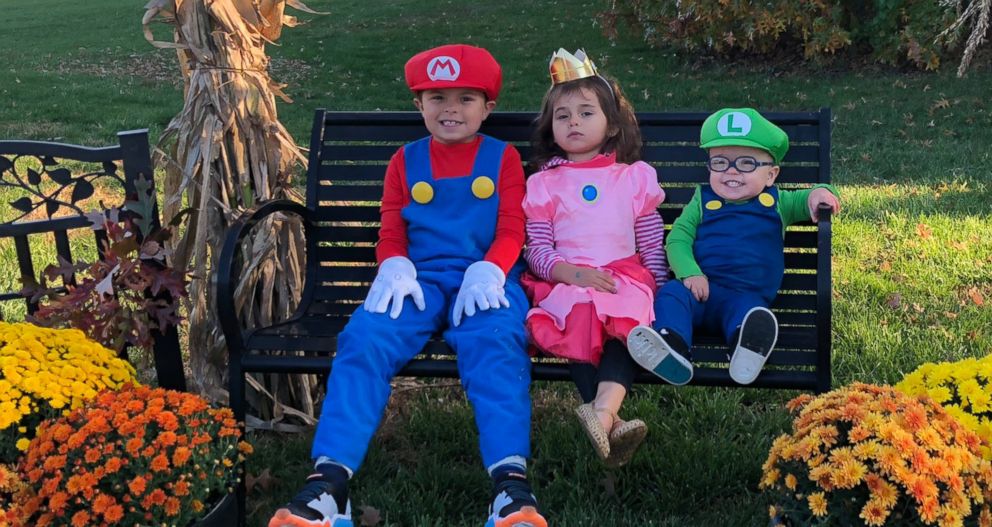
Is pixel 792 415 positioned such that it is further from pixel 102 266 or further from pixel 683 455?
pixel 102 266

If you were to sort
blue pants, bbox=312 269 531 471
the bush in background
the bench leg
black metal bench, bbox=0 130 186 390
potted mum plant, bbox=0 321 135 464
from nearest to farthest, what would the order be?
potted mum plant, bbox=0 321 135 464 → blue pants, bbox=312 269 531 471 → the bench leg → black metal bench, bbox=0 130 186 390 → the bush in background

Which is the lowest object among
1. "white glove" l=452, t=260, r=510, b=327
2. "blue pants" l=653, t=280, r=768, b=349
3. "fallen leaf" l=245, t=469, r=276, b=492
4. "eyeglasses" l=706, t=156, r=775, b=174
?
"fallen leaf" l=245, t=469, r=276, b=492

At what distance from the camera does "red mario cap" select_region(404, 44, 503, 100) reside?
3119mm

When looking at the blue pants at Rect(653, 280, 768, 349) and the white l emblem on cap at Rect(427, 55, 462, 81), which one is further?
the white l emblem on cap at Rect(427, 55, 462, 81)

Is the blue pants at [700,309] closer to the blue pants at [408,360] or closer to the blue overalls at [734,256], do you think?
the blue overalls at [734,256]

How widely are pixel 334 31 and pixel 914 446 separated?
15.5m

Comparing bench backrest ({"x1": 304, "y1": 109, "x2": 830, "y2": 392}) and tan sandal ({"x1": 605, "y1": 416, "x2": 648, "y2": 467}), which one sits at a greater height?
bench backrest ({"x1": 304, "y1": 109, "x2": 830, "y2": 392})

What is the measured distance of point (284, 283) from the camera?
3.47 m

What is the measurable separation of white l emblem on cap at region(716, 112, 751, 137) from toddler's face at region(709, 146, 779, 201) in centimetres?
7

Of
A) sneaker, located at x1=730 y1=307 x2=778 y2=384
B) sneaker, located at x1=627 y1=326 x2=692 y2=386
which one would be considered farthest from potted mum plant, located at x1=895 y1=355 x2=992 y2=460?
sneaker, located at x1=627 y1=326 x2=692 y2=386

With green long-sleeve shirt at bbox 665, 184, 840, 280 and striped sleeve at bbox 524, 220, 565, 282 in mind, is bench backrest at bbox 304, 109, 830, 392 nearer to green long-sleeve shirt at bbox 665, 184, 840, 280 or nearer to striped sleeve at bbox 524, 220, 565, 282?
green long-sleeve shirt at bbox 665, 184, 840, 280

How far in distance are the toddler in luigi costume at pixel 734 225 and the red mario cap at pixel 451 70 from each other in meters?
Answer: 0.81

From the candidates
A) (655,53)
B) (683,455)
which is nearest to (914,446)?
(683,455)

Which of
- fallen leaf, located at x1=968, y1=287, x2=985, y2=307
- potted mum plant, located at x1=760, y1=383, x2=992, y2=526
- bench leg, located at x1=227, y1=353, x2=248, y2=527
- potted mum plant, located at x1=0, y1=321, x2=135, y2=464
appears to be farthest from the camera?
fallen leaf, located at x1=968, y1=287, x2=985, y2=307
